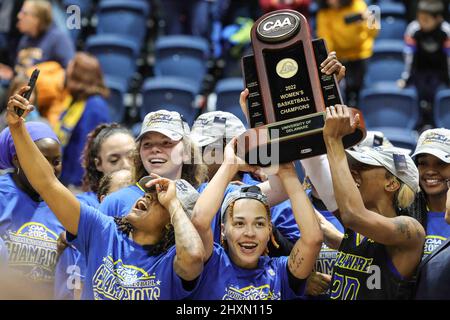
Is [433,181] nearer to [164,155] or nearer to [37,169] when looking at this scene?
[164,155]

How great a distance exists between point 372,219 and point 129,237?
3.11 ft


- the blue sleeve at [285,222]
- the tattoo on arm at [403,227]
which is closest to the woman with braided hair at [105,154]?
the blue sleeve at [285,222]

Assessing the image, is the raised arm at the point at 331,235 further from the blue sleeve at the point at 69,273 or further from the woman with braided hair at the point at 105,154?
the woman with braided hair at the point at 105,154

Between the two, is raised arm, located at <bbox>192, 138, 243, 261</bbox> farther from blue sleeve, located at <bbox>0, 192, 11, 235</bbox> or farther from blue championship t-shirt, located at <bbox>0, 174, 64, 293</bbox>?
blue sleeve, located at <bbox>0, 192, 11, 235</bbox>

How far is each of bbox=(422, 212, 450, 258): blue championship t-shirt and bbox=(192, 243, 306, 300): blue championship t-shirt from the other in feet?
1.89

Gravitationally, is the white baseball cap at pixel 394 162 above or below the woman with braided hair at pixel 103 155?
below

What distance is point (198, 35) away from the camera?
337 inches

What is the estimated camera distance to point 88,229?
3592 millimetres

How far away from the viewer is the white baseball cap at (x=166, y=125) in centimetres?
411

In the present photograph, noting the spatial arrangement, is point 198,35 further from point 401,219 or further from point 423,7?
point 401,219

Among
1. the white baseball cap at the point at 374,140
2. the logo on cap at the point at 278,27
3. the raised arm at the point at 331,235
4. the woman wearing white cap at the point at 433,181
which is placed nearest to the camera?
the logo on cap at the point at 278,27

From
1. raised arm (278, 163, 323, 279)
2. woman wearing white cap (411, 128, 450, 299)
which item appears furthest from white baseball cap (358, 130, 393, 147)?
raised arm (278, 163, 323, 279)

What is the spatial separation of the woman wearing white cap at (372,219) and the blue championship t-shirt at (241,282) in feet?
0.74

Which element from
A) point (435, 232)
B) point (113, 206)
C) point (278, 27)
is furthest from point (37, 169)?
point (435, 232)
